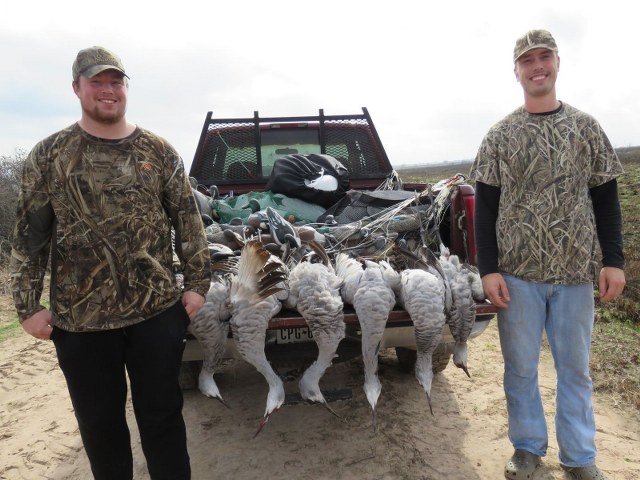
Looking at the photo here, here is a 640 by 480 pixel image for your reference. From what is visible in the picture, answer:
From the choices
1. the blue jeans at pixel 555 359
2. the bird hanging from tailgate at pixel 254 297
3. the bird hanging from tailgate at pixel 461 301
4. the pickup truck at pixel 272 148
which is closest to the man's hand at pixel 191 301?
the bird hanging from tailgate at pixel 254 297

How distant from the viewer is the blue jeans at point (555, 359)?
2566 mm

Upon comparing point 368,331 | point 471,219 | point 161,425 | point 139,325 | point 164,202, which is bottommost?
point 161,425

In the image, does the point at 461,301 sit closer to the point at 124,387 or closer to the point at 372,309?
the point at 372,309

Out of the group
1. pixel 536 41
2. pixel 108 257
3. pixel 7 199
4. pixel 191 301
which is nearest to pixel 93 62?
pixel 108 257

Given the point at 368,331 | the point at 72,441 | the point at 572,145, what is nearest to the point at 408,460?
the point at 368,331

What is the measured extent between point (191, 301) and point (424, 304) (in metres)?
1.15

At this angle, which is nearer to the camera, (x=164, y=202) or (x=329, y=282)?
(x=164, y=202)

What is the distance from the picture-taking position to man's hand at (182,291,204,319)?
2273mm

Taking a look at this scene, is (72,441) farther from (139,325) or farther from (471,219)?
(471,219)

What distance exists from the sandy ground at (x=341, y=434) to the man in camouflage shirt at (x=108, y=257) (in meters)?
1.02

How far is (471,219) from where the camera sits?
10.4 ft

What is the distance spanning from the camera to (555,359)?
268 cm

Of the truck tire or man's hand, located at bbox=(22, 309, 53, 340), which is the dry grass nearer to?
the truck tire

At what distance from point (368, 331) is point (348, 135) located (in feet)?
11.6
